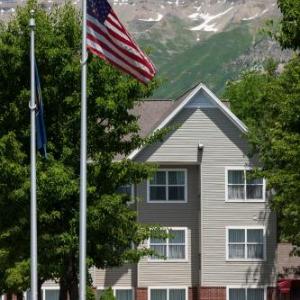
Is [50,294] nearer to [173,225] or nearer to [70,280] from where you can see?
[173,225]

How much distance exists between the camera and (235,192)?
184 feet

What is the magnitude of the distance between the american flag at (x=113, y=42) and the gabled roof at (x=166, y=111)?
84.8ft

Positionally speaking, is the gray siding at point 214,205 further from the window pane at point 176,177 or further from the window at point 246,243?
the window pane at point 176,177

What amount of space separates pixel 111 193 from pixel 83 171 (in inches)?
435

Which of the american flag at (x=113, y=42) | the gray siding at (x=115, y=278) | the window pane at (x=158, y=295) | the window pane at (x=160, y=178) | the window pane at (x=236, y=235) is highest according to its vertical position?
the american flag at (x=113, y=42)

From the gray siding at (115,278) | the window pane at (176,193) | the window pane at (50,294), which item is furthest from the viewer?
the window pane at (50,294)

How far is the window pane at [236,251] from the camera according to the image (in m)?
55.9

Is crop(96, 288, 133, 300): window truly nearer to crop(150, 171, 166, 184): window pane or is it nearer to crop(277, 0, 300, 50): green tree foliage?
crop(150, 171, 166, 184): window pane

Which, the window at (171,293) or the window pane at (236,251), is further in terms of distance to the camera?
the window at (171,293)

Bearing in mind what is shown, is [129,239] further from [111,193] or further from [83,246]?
[83,246]

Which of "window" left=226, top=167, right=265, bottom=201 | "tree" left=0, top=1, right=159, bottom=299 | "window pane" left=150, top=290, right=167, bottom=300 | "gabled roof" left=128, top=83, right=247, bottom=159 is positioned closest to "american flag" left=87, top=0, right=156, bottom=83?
"tree" left=0, top=1, right=159, bottom=299

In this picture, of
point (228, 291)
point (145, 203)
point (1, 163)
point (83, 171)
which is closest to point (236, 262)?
point (228, 291)

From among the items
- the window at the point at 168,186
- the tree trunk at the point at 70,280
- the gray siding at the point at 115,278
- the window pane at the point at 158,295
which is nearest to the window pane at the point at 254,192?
the window at the point at 168,186

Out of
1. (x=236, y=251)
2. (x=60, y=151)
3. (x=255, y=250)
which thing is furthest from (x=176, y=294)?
(x=60, y=151)
